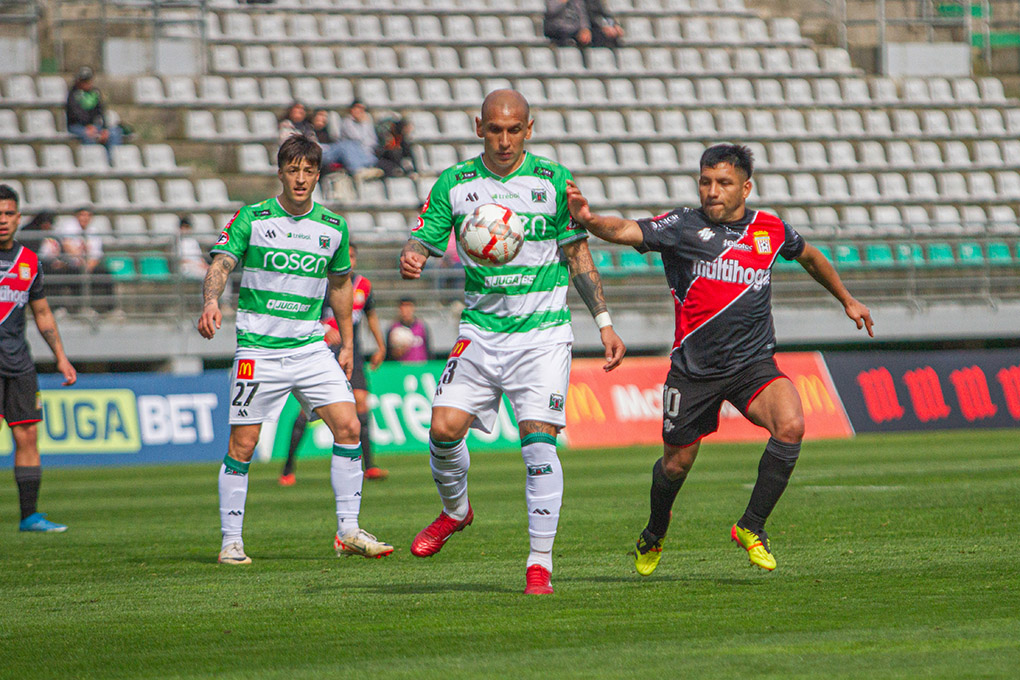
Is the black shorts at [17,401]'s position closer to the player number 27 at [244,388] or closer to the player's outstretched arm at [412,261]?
the player number 27 at [244,388]

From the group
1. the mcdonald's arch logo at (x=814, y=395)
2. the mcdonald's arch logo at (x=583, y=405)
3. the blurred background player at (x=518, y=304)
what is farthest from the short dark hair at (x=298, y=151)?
the mcdonald's arch logo at (x=814, y=395)

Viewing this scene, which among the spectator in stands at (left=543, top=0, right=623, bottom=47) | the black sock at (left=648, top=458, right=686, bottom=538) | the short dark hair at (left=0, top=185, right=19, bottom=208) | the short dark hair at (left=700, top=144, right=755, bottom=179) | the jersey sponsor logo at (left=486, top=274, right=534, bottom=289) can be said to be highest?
the spectator in stands at (left=543, top=0, right=623, bottom=47)

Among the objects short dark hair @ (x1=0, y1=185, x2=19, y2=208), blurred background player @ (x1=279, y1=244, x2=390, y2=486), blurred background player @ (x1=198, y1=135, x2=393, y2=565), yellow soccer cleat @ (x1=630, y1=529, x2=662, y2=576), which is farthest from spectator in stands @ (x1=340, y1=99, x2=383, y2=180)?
yellow soccer cleat @ (x1=630, y1=529, x2=662, y2=576)

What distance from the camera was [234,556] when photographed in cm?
792

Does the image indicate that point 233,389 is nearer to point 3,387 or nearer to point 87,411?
point 3,387

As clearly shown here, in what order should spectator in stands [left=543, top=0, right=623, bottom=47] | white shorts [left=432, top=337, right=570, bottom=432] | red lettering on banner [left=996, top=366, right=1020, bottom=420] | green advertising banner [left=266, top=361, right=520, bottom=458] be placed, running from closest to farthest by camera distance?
white shorts [left=432, top=337, right=570, bottom=432] → green advertising banner [left=266, top=361, right=520, bottom=458] → red lettering on banner [left=996, top=366, right=1020, bottom=420] → spectator in stands [left=543, top=0, right=623, bottom=47]

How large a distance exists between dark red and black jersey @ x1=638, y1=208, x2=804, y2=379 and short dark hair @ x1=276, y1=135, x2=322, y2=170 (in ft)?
7.00

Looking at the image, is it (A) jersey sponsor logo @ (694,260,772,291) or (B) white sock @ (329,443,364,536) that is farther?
(B) white sock @ (329,443,364,536)

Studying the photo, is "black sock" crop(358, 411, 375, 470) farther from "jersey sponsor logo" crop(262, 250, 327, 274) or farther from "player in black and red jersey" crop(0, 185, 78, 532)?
"jersey sponsor logo" crop(262, 250, 327, 274)

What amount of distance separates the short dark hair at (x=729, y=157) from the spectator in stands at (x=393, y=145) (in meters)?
16.6

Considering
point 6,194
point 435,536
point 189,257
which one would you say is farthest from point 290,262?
point 189,257

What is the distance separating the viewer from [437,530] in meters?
7.18

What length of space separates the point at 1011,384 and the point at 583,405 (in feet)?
23.3

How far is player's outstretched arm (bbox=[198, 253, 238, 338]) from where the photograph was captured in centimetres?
738
